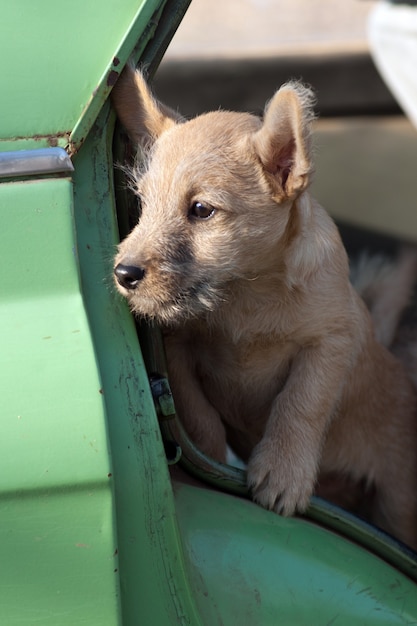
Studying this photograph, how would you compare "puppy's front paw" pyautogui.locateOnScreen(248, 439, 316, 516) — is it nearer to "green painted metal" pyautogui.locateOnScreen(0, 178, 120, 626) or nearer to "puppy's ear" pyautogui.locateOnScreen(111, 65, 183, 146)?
"green painted metal" pyautogui.locateOnScreen(0, 178, 120, 626)

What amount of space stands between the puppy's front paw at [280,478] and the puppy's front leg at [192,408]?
129 mm

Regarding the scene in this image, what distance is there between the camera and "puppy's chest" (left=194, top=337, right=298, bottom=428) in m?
2.48

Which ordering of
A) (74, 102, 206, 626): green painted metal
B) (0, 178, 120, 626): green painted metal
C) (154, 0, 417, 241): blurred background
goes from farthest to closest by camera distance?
(154, 0, 417, 241): blurred background → (74, 102, 206, 626): green painted metal → (0, 178, 120, 626): green painted metal

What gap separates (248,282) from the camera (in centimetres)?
240

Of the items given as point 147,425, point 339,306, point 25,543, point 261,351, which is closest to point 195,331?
point 261,351

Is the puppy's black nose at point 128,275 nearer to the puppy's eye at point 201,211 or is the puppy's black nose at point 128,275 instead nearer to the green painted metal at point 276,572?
the puppy's eye at point 201,211

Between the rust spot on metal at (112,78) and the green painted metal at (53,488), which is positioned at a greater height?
the rust spot on metal at (112,78)

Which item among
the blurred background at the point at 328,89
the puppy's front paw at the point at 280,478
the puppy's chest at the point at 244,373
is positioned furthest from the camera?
the blurred background at the point at 328,89

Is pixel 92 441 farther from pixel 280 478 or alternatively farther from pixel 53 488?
pixel 280 478

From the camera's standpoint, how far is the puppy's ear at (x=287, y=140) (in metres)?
2.13

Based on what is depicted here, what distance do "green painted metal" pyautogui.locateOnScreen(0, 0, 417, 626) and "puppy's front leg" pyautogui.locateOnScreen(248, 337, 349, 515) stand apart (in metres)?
0.13

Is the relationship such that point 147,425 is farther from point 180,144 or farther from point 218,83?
point 218,83

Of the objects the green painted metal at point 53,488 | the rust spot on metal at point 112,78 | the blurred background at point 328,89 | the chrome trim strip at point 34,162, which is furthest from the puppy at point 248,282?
the blurred background at point 328,89

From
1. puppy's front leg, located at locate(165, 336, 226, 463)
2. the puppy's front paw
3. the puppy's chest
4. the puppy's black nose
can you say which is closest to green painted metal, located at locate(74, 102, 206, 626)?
the puppy's black nose
